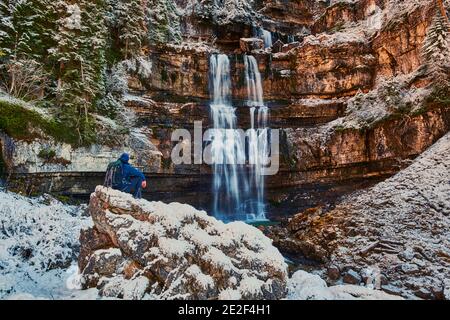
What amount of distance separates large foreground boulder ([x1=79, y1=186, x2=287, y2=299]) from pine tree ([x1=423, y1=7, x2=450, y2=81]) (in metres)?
17.7

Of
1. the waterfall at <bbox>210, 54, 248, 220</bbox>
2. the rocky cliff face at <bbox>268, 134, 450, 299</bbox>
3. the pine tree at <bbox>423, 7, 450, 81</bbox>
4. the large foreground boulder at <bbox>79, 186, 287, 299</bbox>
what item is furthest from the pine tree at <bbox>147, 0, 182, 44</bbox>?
the large foreground boulder at <bbox>79, 186, 287, 299</bbox>

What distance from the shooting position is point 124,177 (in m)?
8.44

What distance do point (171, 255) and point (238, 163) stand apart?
15326mm

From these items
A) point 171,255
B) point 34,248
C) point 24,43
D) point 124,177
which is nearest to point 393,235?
point 171,255

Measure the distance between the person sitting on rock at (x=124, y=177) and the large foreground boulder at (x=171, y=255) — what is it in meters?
0.54

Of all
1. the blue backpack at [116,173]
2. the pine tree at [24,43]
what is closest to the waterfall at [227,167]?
the pine tree at [24,43]

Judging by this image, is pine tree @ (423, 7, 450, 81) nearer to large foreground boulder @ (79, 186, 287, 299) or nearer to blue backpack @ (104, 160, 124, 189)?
large foreground boulder @ (79, 186, 287, 299)

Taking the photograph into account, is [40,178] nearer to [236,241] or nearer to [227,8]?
[236,241]

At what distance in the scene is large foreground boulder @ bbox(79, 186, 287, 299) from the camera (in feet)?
21.0

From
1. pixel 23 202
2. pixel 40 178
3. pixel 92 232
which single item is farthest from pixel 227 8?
pixel 92 232

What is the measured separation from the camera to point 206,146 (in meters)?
21.6

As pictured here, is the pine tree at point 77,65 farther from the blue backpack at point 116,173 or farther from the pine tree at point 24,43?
the blue backpack at point 116,173

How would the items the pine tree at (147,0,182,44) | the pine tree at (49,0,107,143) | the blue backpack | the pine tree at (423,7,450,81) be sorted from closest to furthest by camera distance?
1. the blue backpack
2. the pine tree at (49,0,107,143)
3. the pine tree at (423,7,450,81)
4. the pine tree at (147,0,182,44)
